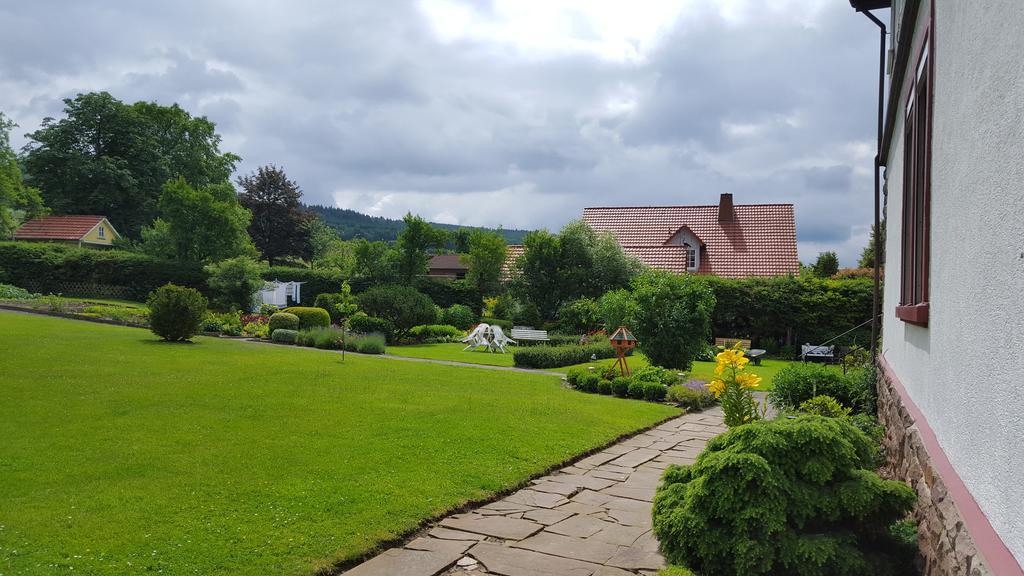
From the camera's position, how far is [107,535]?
4.91 m

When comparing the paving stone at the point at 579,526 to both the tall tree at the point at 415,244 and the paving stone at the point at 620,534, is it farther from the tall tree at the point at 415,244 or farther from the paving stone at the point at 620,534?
the tall tree at the point at 415,244

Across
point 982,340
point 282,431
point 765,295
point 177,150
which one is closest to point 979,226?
point 982,340

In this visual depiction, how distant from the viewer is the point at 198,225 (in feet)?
114

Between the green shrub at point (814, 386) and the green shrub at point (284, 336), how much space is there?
665 inches

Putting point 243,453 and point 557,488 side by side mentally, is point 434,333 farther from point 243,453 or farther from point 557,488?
point 557,488

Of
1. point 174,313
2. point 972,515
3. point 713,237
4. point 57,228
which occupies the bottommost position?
point 972,515

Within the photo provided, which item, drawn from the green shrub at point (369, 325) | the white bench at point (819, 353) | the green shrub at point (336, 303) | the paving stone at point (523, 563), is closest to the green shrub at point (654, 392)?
the paving stone at point (523, 563)

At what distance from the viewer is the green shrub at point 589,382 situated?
15.0m

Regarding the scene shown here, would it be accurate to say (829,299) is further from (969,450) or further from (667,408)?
(969,450)

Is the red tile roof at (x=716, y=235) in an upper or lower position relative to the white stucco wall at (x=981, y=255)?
upper

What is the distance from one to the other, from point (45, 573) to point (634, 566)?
3839 mm

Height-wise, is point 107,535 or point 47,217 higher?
point 47,217

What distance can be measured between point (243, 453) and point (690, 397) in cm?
872

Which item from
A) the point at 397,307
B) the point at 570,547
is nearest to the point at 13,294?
the point at 397,307
